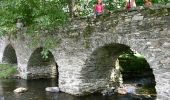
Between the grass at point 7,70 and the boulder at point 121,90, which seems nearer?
the boulder at point 121,90

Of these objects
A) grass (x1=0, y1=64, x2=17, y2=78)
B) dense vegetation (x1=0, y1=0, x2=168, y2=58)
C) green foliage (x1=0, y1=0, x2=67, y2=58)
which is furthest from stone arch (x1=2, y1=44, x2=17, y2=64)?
green foliage (x1=0, y1=0, x2=67, y2=58)

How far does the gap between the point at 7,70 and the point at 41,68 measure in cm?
299

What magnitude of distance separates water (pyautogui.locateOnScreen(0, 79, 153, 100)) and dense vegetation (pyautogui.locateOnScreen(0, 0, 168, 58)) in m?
1.87

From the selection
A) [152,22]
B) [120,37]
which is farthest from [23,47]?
[152,22]

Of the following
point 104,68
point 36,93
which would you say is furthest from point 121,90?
point 36,93

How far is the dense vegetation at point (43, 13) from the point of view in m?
16.4

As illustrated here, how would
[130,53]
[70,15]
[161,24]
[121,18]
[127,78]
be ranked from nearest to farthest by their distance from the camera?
1. [161,24]
2. [121,18]
3. [70,15]
4. [127,78]
5. [130,53]

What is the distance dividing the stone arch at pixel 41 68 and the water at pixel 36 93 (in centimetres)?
66

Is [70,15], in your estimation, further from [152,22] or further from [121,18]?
[152,22]

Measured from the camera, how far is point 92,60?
14.9 metres

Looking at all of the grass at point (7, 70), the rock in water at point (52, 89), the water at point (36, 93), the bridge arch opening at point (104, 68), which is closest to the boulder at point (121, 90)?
the bridge arch opening at point (104, 68)

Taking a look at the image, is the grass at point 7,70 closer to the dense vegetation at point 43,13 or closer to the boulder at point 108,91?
the dense vegetation at point 43,13

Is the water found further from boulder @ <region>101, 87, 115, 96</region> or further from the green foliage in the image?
the green foliage

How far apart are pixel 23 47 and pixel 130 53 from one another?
6781 mm
